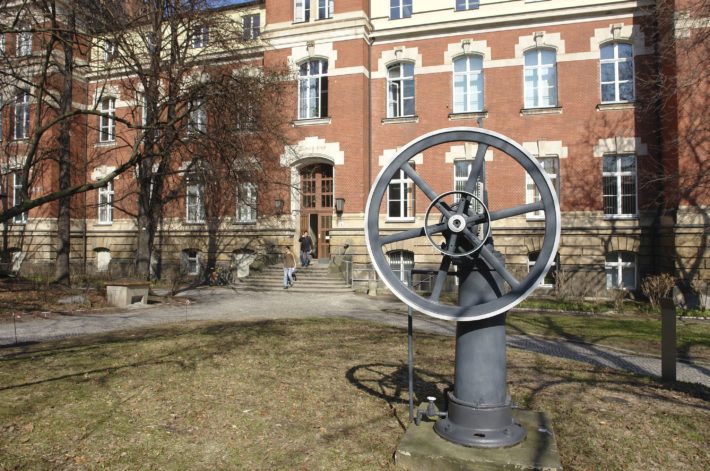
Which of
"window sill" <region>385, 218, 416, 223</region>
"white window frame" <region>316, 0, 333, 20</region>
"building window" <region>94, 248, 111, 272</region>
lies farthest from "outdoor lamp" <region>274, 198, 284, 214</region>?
"building window" <region>94, 248, 111, 272</region>

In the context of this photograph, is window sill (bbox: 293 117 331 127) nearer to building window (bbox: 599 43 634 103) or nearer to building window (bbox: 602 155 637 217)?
building window (bbox: 599 43 634 103)

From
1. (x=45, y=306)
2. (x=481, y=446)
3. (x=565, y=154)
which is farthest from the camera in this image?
(x=565, y=154)

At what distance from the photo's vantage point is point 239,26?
19.3 meters

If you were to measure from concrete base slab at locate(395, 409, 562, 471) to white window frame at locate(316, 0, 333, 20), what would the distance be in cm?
2050

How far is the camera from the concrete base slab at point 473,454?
3.82 meters

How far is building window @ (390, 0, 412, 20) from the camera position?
2127cm

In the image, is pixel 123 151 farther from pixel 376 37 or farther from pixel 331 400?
pixel 331 400

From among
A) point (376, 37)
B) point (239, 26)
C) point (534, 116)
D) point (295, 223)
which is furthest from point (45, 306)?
point (534, 116)

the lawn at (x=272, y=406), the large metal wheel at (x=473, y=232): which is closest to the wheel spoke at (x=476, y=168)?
the large metal wheel at (x=473, y=232)

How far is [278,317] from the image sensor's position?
12.5m

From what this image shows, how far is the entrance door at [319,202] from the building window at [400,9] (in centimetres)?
709

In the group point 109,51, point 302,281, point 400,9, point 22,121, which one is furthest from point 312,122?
point 22,121

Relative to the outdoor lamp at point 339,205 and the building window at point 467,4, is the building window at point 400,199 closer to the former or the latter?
the outdoor lamp at point 339,205

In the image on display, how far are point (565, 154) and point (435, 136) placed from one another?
650 inches
